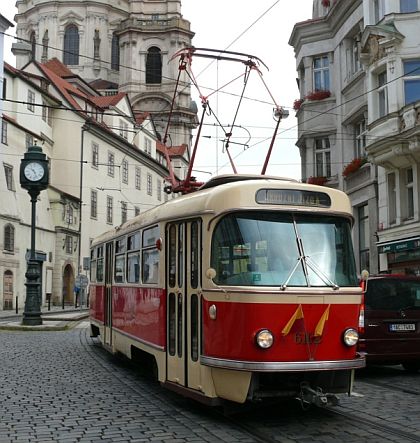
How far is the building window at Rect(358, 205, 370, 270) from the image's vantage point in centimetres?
2698

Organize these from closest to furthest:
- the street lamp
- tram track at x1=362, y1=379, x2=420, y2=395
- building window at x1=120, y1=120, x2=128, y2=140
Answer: tram track at x1=362, y1=379, x2=420, y2=395, the street lamp, building window at x1=120, y1=120, x2=128, y2=140

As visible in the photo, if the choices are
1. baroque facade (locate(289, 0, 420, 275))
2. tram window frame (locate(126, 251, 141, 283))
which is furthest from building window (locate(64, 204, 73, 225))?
tram window frame (locate(126, 251, 141, 283))

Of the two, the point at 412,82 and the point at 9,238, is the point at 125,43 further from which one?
the point at 412,82

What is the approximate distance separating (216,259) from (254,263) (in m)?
0.48

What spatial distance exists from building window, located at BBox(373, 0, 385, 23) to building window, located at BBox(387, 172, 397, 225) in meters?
5.72

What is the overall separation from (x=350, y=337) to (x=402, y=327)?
4.29 meters

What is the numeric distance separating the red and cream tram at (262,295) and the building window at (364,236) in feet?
64.0

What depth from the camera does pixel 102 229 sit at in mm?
55188

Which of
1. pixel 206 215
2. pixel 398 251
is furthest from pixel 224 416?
pixel 398 251

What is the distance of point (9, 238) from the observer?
40.0 metres

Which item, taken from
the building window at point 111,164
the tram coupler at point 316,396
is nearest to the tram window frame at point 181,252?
the tram coupler at point 316,396

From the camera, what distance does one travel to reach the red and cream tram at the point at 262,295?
704 centimetres

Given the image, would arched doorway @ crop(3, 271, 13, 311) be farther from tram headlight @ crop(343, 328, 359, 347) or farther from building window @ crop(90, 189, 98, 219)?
tram headlight @ crop(343, 328, 359, 347)

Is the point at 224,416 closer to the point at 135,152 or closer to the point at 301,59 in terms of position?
the point at 301,59
